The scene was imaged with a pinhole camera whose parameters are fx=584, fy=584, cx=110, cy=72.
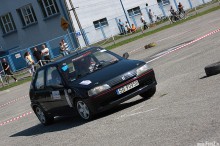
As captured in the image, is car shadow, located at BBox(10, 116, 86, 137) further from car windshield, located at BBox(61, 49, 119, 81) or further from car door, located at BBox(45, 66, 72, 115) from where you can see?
car windshield, located at BBox(61, 49, 119, 81)

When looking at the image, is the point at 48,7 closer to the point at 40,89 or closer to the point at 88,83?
the point at 40,89

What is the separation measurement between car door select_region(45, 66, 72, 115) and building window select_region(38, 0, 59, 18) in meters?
39.9

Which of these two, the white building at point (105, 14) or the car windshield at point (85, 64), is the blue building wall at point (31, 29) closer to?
the white building at point (105, 14)

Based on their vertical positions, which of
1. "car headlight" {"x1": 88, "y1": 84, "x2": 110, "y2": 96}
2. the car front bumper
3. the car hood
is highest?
the car hood

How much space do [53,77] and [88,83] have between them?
163cm

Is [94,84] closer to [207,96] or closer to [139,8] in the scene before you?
[207,96]

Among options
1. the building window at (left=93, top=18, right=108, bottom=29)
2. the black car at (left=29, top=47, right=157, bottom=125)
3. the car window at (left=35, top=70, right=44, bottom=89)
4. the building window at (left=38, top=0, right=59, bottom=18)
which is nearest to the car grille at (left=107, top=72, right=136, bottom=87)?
the black car at (left=29, top=47, right=157, bottom=125)

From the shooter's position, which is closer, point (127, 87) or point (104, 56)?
point (127, 87)

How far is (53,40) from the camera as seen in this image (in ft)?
166

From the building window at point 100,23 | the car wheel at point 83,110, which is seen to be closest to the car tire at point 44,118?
the car wheel at point 83,110

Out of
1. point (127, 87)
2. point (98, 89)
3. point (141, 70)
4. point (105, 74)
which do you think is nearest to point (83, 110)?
point (98, 89)

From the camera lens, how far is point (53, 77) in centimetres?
1355

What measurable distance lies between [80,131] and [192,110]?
2.72 meters

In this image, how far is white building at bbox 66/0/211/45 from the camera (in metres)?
53.5
